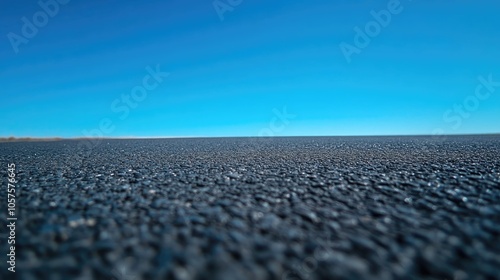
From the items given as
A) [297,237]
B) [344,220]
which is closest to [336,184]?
[344,220]

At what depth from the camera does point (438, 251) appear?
311cm

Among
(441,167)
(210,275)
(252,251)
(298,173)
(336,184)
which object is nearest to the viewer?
(210,275)

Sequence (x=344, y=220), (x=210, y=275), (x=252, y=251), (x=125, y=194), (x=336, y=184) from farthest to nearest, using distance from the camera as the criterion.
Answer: (x=336, y=184), (x=125, y=194), (x=344, y=220), (x=252, y=251), (x=210, y=275)

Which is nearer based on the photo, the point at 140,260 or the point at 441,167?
the point at 140,260

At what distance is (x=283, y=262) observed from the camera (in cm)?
285

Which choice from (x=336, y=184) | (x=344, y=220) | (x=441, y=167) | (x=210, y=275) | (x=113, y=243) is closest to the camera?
(x=210, y=275)

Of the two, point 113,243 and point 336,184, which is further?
point 336,184

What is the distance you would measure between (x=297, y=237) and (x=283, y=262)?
24.9 inches

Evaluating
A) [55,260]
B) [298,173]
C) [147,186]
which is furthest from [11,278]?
[298,173]

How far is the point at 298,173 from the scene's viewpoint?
26.5ft

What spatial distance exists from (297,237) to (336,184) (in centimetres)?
335

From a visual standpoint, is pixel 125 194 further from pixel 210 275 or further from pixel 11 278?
pixel 210 275

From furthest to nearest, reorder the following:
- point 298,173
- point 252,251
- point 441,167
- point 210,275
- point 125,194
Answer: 1. point 441,167
2. point 298,173
3. point 125,194
4. point 252,251
5. point 210,275

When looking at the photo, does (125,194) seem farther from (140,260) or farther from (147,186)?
(140,260)
